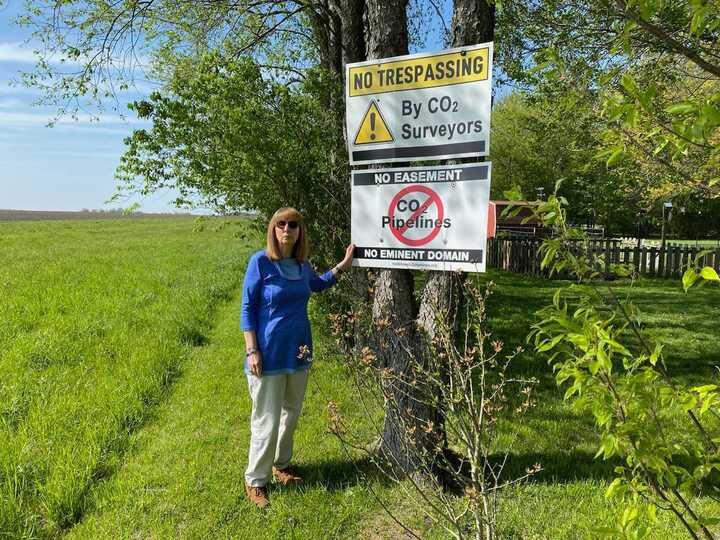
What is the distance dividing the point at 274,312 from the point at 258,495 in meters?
1.28

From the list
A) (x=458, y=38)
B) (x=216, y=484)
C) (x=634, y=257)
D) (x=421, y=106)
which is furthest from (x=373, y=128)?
(x=634, y=257)

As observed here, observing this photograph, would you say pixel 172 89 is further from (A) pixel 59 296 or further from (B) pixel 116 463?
(A) pixel 59 296

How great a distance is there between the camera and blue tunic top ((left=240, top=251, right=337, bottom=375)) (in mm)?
3451

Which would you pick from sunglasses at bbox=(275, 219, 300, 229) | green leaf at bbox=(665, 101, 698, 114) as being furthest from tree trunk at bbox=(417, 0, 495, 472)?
green leaf at bbox=(665, 101, 698, 114)

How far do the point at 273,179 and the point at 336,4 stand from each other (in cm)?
220

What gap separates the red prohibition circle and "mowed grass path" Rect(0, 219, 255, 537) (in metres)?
2.88

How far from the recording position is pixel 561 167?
35.2m

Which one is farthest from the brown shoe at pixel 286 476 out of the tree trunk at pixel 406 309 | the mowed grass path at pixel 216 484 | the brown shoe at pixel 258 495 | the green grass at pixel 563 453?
the green grass at pixel 563 453

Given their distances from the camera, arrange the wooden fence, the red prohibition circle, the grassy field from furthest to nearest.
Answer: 1. the wooden fence
2. the grassy field
3. the red prohibition circle

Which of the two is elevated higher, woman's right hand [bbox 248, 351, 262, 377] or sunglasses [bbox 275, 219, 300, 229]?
sunglasses [bbox 275, 219, 300, 229]

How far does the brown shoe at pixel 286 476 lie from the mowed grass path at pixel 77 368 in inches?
52.5

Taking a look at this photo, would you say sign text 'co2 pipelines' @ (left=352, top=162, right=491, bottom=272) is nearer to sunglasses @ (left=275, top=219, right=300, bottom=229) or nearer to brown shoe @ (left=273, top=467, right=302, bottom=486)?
sunglasses @ (left=275, top=219, right=300, bottom=229)

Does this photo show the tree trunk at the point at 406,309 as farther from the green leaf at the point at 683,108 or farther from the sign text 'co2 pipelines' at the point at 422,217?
the green leaf at the point at 683,108

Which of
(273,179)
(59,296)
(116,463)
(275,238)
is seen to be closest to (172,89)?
(273,179)
